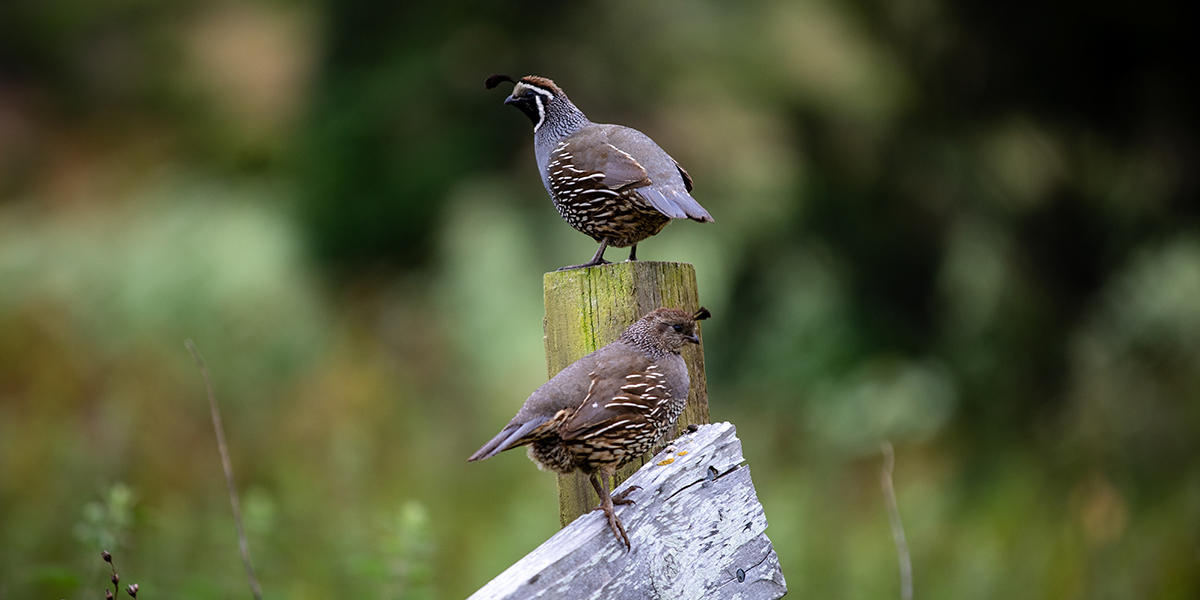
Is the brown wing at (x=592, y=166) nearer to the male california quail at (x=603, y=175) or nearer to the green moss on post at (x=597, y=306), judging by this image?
the male california quail at (x=603, y=175)

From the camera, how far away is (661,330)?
1970 millimetres

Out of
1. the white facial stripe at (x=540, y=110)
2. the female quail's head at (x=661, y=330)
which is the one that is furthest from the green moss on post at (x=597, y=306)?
the white facial stripe at (x=540, y=110)

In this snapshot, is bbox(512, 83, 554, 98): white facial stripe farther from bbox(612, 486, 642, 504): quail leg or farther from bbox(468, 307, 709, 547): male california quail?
bbox(612, 486, 642, 504): quail leg

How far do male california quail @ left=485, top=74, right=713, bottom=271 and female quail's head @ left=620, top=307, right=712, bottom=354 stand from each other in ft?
0.98

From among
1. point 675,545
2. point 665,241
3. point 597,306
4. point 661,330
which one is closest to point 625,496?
point 675,545

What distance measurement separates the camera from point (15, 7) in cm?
472

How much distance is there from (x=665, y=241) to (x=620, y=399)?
2.62 metres

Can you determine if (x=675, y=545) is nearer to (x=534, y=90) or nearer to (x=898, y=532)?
(x=898, y=532)

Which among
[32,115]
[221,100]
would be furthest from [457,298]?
[32,115]

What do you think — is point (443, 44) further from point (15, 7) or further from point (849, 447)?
point (849, 447)

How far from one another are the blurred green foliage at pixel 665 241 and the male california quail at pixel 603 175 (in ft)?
5.91

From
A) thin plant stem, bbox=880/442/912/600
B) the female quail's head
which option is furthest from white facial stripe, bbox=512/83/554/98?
thin plant stem, bbox=880/442/912/600

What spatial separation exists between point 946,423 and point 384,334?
2.49m

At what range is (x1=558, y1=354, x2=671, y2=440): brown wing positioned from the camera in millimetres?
1808
